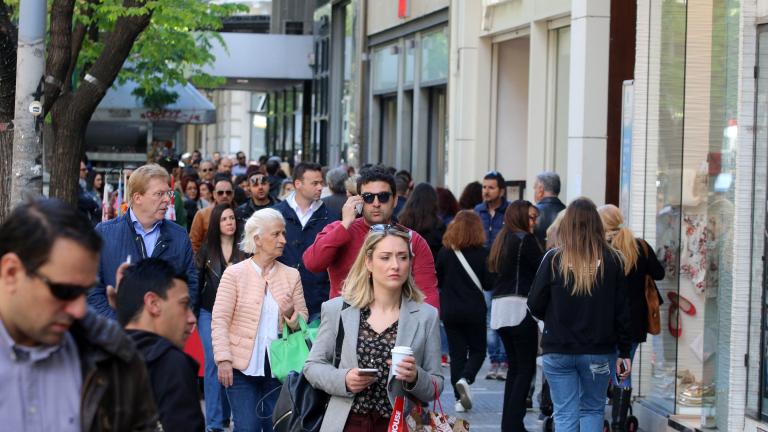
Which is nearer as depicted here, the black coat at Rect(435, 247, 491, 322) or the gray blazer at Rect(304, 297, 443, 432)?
the gray blazer at Rect(304, 297, 443, 432)

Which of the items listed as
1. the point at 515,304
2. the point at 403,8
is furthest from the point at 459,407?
the point at 403,8

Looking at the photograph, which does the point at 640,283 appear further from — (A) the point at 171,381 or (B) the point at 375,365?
(A) the point at 171,381

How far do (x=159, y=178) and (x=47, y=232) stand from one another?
4479 millimetres

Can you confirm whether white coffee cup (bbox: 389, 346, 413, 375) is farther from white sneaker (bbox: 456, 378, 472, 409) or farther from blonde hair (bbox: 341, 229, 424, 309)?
white sneaker (bbox: 456, 378, 472, 409)

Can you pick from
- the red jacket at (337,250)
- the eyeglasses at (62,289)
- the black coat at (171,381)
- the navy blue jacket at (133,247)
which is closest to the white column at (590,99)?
the red jacket at (337,250)

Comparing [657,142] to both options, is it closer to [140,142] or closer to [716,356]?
[716,356]

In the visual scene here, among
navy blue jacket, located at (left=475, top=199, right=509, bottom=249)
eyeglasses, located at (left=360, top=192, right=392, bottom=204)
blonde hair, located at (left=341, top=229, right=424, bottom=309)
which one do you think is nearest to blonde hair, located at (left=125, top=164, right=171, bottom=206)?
eyeglasses, located at (left=360, top=192, right=392, bottom=204)

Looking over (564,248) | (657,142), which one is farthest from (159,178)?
(657,142)

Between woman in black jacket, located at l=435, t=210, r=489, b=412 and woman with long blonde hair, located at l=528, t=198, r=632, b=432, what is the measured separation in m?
3.19

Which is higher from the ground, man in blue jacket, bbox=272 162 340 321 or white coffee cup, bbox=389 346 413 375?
man in blue jacket, bbox=272 162 340 321

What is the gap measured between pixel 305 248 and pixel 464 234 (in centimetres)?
275

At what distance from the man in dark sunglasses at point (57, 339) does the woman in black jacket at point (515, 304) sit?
7.49 metres

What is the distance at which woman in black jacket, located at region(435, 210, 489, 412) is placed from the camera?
12023 millimetres

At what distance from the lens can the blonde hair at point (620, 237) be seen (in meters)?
10.0
